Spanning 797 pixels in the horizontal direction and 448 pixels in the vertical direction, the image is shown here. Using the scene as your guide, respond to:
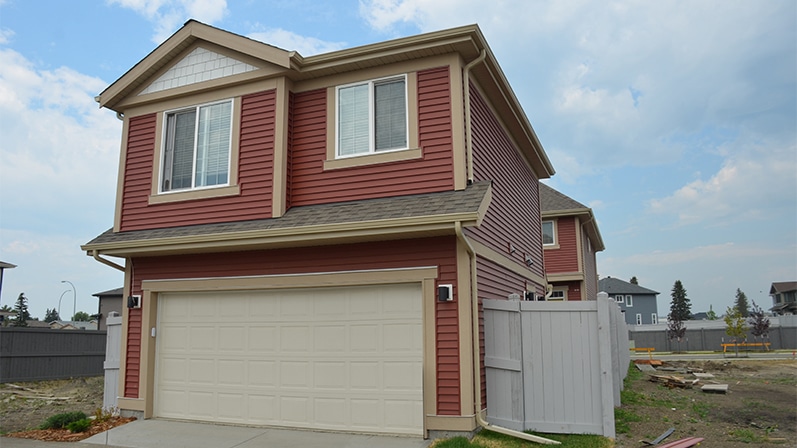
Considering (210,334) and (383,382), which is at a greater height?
(210,334)

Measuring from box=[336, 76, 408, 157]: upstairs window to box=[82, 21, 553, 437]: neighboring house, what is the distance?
26 millimetres

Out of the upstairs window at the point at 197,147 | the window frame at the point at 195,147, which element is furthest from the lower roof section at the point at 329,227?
the upstairs window at the point at 197,147

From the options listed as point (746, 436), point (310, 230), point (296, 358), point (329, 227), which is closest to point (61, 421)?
point (296, 358)

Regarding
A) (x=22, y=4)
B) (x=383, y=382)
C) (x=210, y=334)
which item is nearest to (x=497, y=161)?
(x=383, y=382)

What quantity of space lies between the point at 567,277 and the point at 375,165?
15.6m

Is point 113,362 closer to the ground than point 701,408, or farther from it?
farther from it

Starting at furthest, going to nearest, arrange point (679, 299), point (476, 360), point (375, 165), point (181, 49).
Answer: point (679, 299) → point (181, 49) → point (375, 165) → point (476, 360)

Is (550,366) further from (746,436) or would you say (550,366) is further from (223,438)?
(223,438)

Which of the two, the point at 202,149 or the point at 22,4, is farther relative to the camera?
the point at 22,4

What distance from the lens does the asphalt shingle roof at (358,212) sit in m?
7.89

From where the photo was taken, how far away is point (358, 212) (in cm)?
850

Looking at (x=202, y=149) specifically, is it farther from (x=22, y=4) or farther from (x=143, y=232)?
(x=22, y=4)

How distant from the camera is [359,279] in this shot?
337 inches

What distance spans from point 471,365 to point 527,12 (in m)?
8.27
